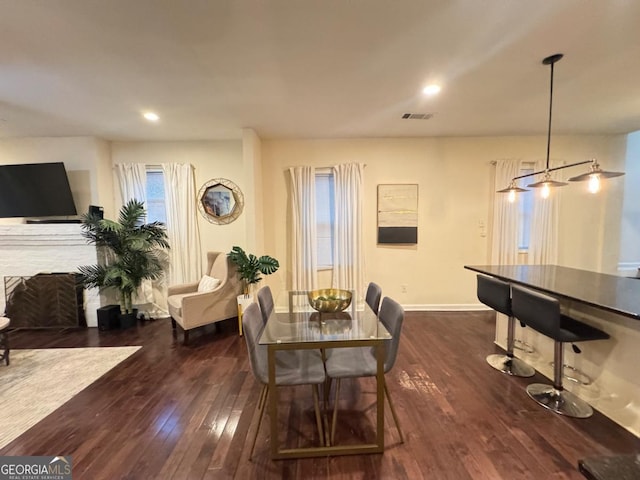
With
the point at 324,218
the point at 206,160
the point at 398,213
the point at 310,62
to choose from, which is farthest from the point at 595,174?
the point at 206,160

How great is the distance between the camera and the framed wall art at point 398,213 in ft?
14.4

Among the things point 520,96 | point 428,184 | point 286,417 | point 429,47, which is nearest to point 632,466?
point 286,417

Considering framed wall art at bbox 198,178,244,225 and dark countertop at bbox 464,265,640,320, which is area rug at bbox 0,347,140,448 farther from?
dark countertop at bbox 464,265,640,320

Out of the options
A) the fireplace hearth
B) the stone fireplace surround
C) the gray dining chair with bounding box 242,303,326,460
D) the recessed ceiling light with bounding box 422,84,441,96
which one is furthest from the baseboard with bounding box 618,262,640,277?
the fireplace hearth

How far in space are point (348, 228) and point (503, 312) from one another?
91.1 inches

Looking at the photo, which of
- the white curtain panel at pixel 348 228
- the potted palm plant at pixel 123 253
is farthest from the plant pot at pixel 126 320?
the white curtain panel at pixel 348 228

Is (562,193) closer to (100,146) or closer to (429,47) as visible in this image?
(429,47)

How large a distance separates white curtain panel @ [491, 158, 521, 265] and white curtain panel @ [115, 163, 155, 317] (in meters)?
5.29

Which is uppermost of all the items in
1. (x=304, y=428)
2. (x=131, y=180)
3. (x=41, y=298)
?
(x=131, y=180)

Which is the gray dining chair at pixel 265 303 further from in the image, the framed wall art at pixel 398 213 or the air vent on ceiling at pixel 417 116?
the air vent on ceiling at pixel 417 116

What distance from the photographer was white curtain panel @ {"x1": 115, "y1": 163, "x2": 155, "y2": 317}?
168 inches

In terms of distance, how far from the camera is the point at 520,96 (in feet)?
9.59

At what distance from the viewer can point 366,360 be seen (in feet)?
6.56

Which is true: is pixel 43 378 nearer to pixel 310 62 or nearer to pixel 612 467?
pixel 310 62
